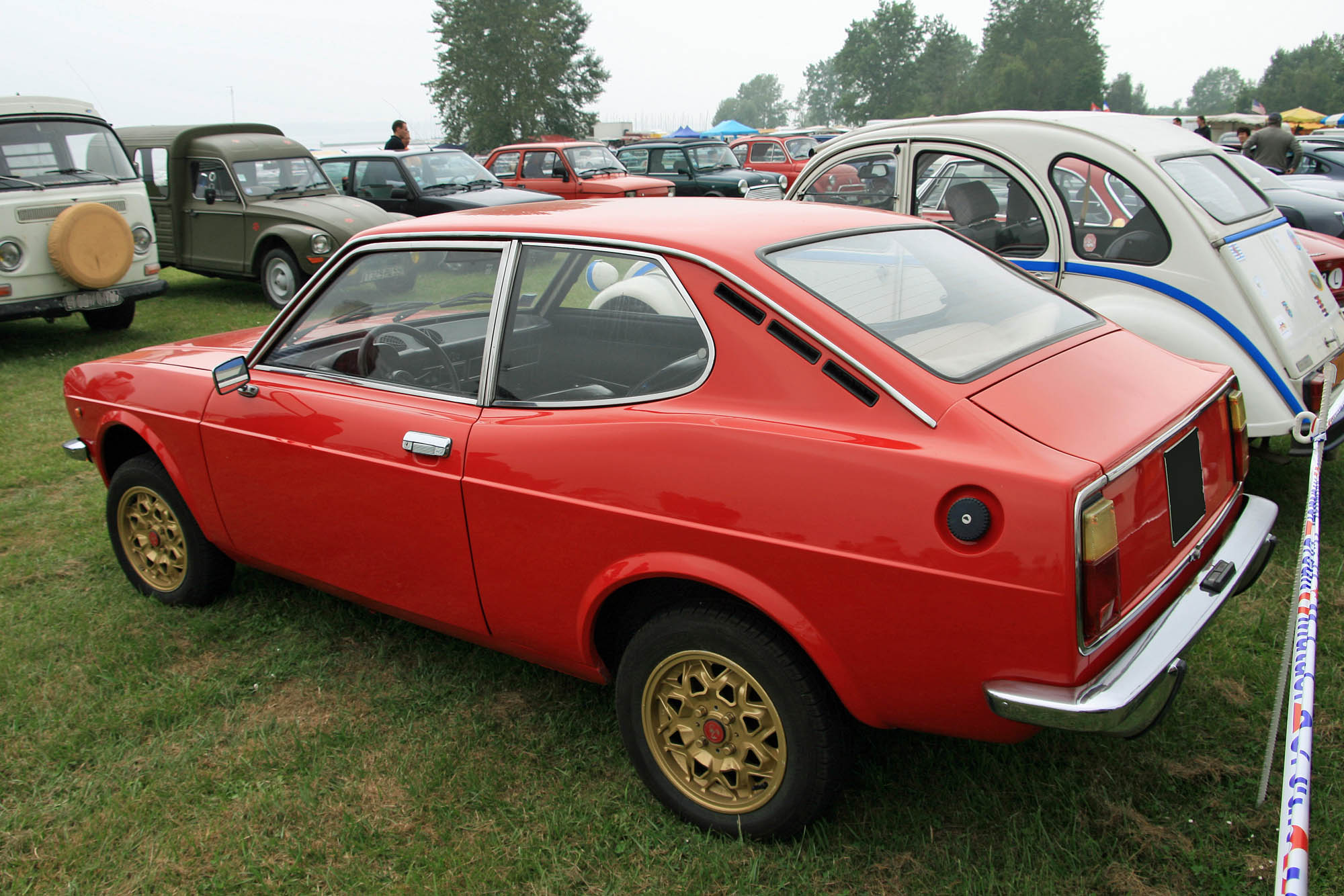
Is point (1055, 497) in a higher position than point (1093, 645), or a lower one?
higher

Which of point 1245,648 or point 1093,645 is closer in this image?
point 1093,645

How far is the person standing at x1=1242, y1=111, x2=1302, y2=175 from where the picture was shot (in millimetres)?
13930

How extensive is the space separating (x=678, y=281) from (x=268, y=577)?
2800mm

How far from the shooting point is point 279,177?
1172 centimetres

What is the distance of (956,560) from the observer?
2.00m

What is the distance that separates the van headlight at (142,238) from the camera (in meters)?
9.35

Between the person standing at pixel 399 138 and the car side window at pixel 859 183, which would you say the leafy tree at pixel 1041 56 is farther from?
the car side window at pixel 859 183

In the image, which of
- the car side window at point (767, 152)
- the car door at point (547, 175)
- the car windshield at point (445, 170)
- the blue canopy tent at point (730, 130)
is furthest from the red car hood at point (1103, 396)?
the blue canopy tent at point (730, 130)

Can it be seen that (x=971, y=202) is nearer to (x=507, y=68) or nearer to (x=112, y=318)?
(x=112, y=318)

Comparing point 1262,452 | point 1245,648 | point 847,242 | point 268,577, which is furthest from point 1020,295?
point 268,577

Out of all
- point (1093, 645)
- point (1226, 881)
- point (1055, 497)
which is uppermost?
point (1055, 497)

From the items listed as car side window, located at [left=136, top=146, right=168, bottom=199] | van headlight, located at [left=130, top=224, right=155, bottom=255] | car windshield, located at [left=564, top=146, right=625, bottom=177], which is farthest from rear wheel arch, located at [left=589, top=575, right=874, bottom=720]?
car windshield, located at [left=564, top=146, right=625, bottom=177]

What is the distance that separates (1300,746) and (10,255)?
9.70 metres

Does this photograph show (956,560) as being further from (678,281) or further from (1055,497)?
(678,281)
